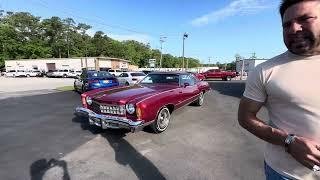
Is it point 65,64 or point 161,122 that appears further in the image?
point 65,64

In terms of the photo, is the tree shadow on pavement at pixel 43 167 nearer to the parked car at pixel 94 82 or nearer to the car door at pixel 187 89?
→ the car door at pixel 187 89

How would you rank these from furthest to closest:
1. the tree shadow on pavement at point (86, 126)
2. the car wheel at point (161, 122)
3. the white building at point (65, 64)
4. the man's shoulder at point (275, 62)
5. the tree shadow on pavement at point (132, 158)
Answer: the white building at point (65, 64) < the tree shadow on pavement at point (86, 126) < the car wheel at point (161, 122) < the tree shadow on pavement at point (132, 158) < the man's shoulder at point (275, 62)

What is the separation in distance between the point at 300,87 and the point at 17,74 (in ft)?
189

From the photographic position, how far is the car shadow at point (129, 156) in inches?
181

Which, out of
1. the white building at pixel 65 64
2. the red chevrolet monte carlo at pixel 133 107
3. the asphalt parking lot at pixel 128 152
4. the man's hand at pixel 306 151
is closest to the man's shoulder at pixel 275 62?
the man's hand at pixel 306 151

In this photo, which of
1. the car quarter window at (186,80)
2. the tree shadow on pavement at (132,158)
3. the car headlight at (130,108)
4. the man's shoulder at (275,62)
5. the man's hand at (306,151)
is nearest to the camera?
the man's hand at (306,151)

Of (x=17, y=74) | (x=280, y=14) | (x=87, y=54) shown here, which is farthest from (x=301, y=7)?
(x=87, y=54)

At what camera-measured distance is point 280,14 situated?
1920 mm

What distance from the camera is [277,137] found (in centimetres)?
172

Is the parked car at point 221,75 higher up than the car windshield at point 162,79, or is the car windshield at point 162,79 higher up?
the car windshield at point 162,79

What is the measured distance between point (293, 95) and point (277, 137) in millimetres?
275

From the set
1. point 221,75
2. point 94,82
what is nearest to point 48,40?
point 221,75

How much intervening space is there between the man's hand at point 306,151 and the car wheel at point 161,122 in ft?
17.4

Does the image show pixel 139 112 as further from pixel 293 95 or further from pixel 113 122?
pixel 293 95
